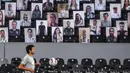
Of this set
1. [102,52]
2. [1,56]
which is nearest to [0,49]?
[1,56]

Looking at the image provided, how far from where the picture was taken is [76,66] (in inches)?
590

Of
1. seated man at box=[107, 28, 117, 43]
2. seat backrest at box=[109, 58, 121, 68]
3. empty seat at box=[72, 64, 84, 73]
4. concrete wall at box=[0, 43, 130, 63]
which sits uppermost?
seated man at box=[107, 28, 117, 43]

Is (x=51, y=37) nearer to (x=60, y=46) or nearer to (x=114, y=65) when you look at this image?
(x=60, y=46)

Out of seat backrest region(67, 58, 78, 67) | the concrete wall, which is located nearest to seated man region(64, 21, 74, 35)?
the concrete wall

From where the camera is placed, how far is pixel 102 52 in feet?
55.2

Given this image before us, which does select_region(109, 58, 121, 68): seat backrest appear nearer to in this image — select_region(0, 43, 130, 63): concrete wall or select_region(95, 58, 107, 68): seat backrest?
select_region(95, 58, 107, 68): seat backrest

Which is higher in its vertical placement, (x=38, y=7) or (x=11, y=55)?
(x=38, y=7)

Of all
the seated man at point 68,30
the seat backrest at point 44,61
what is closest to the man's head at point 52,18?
the seated man at point 68,30

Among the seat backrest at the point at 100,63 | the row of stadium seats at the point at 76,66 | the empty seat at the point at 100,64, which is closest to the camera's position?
the row of stadium seats at the point at 76,66

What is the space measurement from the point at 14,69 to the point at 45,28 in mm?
2856

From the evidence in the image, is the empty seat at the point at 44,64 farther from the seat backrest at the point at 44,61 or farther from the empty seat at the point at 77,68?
the empty seat at the point at 77,68

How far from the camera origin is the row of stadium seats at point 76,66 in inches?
582

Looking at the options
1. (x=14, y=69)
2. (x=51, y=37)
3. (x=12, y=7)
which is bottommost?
(x=14, y=69)

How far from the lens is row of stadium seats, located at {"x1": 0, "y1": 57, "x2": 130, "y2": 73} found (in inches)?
582
